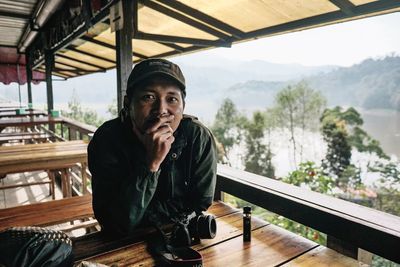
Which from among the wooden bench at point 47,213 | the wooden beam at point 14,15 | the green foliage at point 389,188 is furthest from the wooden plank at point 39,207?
the green foliage at point 389,188

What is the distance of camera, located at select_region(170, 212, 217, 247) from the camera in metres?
1.19

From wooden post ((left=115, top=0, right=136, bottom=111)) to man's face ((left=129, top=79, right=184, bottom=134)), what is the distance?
63.1 inches

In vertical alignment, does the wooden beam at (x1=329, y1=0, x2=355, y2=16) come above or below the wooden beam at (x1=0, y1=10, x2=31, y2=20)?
below

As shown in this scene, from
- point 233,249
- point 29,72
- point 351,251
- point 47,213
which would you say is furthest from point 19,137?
point 29,72

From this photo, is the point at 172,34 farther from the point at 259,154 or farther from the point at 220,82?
the point at 220,82

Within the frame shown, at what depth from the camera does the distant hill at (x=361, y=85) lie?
4506 cm

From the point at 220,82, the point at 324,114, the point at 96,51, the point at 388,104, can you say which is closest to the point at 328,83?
the point at 388,104

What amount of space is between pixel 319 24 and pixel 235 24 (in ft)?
2.62

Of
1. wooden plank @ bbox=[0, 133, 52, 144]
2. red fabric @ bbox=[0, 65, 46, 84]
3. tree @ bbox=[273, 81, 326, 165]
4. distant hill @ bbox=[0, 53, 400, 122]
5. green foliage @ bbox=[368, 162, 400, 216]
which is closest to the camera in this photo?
wooden plank @ bbox=[0, 133, 52, 144]

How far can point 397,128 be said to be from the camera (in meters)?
40.9

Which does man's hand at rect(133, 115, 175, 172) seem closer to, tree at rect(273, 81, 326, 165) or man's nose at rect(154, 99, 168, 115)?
man's nose at rect(154, 99, 168, 115)

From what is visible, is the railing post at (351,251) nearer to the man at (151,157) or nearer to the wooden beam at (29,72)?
the man at (151,157)

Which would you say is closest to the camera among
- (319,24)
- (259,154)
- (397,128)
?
(319,24)

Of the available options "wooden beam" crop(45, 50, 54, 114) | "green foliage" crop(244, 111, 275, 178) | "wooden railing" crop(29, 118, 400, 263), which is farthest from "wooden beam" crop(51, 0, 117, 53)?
"green foliage" crop(244, 111, 275, 178)
